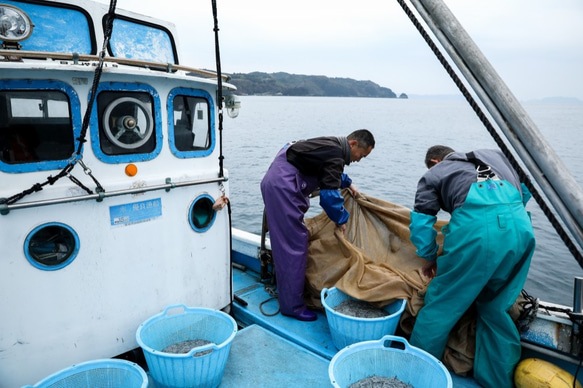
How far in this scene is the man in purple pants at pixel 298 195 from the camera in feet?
11.7

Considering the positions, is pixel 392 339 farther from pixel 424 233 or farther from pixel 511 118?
pixel 511 118

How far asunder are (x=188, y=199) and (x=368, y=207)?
176 cm

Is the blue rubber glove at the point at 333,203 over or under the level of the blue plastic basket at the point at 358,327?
over

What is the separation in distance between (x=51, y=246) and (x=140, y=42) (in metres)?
2.05

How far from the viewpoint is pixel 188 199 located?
3258 mm

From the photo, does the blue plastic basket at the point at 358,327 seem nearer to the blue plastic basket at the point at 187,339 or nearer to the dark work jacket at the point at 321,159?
the blue plastic basket at the point at 187,339

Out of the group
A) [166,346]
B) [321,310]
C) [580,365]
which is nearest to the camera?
[580,365]

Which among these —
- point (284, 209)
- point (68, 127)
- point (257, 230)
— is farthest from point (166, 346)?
point (257, 230)

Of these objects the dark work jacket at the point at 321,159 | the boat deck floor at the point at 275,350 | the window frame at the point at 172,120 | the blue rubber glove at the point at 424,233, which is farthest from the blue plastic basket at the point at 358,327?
the window frame at the point at 172,120

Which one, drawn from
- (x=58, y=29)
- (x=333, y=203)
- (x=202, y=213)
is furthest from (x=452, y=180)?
(x=58, y=29)

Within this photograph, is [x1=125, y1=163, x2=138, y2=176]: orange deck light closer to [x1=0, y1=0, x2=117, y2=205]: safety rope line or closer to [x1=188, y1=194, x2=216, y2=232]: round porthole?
[x1=0, y1=0, x2=117, y2=205]: safety rope line

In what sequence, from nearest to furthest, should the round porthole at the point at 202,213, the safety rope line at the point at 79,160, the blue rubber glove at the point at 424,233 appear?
the safety rope line at the point at 79,160
the blue rubber glove at the point at 424,233
the round porthole at the point at 202,213

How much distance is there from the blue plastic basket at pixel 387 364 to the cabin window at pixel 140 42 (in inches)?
119

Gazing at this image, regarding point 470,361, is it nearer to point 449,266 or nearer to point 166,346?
point 449,266
